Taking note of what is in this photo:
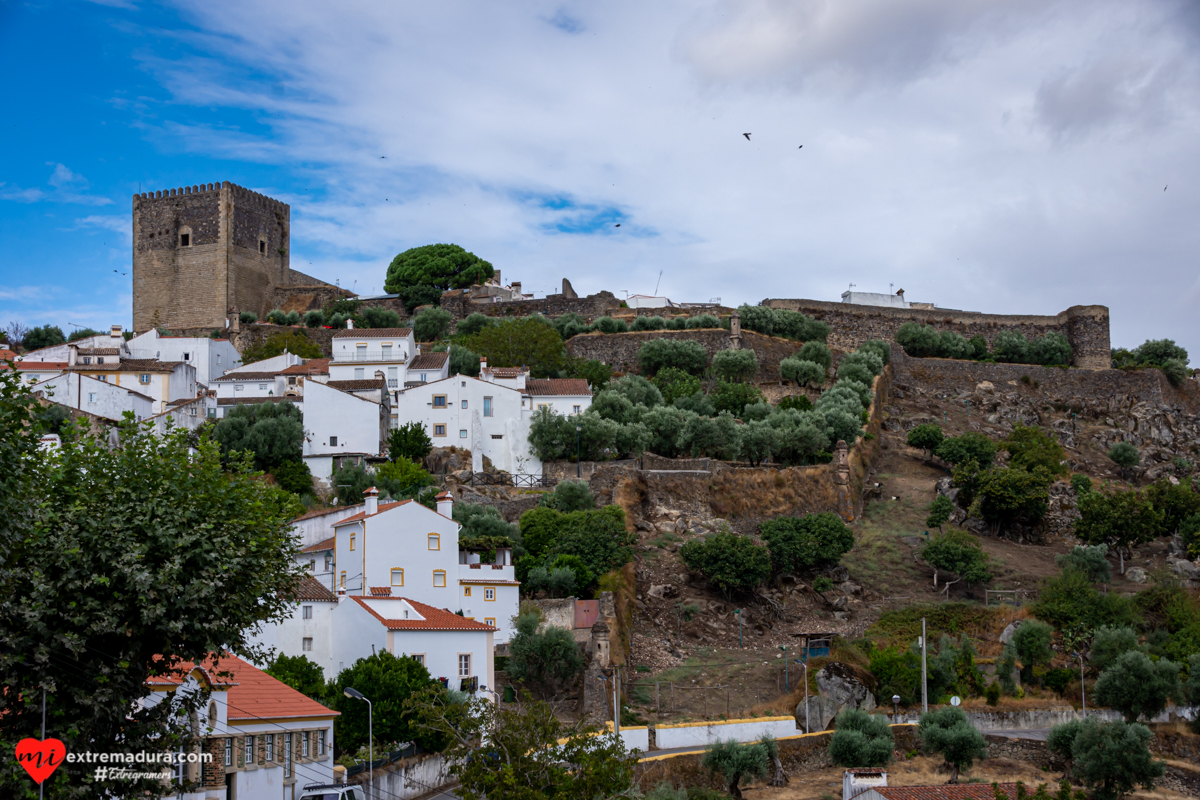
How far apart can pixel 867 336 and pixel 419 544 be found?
47.2m

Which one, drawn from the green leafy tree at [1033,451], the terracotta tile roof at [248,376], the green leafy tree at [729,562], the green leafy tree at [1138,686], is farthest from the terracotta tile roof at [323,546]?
the green leafy tree at [1033,451]

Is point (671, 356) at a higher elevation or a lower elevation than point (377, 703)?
higher

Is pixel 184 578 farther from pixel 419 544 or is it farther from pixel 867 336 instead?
pixel 867 336

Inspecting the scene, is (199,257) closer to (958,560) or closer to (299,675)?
(958,560)

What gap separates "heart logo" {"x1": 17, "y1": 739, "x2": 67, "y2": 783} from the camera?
16531mm

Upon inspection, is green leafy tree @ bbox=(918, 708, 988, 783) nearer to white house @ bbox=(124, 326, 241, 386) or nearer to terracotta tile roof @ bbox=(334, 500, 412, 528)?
terracotta tile roof @ bbox=(334, 500, 412, 528)

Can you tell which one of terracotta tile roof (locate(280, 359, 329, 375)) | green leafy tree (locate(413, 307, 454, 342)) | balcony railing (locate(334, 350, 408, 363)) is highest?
green leafy tree (locate(413, 307, 454, 342))

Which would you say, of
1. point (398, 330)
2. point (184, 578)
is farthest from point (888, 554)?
point (184, 578)

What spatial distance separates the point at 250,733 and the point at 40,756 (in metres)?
6.82

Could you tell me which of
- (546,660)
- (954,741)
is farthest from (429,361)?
(954,741)

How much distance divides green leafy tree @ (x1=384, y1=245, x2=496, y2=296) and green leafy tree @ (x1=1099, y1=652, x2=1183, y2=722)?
5660 centimetres

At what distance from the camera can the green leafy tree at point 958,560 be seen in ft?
150

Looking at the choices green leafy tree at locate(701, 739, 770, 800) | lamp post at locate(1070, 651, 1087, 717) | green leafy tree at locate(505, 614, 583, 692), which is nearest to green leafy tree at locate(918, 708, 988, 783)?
green leafy tree at locate(701, 739, 770, 800)

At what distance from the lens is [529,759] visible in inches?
880
